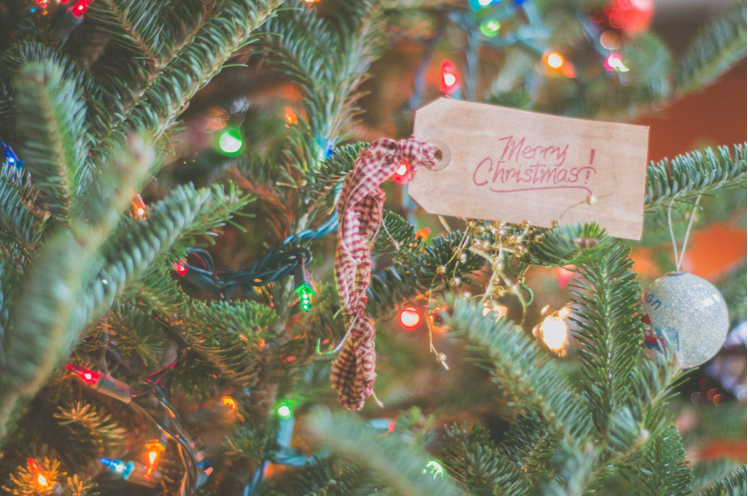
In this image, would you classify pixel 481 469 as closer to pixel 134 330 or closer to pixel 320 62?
pixel 134 330

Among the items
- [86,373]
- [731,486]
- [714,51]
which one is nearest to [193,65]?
[86,373]

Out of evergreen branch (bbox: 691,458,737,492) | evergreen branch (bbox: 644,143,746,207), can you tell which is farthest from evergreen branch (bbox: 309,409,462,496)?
evergreen branch (bbox: 691,458,737,492)

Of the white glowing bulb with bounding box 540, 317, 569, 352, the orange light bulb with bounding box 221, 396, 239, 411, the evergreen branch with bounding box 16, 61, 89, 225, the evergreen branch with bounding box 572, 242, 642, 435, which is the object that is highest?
the evergreen branch with bounding box 16, 61, 89, 225

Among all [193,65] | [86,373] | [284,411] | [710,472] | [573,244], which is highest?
[193,65]

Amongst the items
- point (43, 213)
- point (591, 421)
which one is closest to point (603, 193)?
point (591, 421)

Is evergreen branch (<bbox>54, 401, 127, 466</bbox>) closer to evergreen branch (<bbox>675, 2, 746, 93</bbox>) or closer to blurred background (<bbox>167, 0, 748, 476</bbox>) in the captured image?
blurred background (<bbox>167, 0, 748, 476</bbox>)

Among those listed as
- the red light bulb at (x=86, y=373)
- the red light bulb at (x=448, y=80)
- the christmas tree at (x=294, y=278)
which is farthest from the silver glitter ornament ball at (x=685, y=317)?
the red light bulb at (x=86, y=373)
